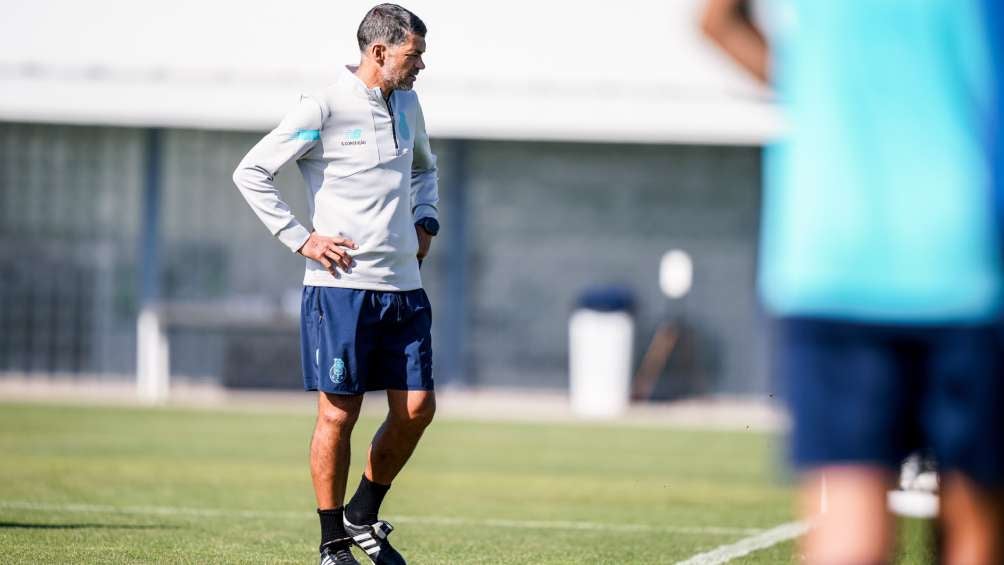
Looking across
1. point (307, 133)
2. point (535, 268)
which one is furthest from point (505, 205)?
point (307, 133)

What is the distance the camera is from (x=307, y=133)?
6.53 metres

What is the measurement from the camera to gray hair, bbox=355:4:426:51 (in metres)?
6.56

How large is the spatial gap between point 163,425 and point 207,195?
9.02 meters

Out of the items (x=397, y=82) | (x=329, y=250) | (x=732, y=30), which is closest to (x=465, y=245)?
(x=397, y=82)

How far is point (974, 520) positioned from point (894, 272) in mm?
488

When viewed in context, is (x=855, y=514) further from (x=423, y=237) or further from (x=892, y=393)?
(x=423, y=237)

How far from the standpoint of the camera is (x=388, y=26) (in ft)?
21.5

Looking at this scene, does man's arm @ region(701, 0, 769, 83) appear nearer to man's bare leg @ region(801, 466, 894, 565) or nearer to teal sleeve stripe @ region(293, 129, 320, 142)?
man's bare leg @ region(801, 466, 894, 565)

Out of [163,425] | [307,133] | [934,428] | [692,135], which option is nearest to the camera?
[934,428]

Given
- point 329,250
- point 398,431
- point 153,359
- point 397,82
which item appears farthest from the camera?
point 153,359

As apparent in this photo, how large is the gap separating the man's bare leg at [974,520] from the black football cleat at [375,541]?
11.8ft

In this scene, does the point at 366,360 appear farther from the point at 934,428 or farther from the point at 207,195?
the point at 207,195

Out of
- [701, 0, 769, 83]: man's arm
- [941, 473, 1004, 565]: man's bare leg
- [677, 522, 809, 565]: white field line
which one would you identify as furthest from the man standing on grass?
[941, 473, 1004, 565]: man's bare leg

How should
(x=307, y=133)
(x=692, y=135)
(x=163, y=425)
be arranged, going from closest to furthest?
(x=307, y=133), (x=163, y=425), (x=692, y=135)
